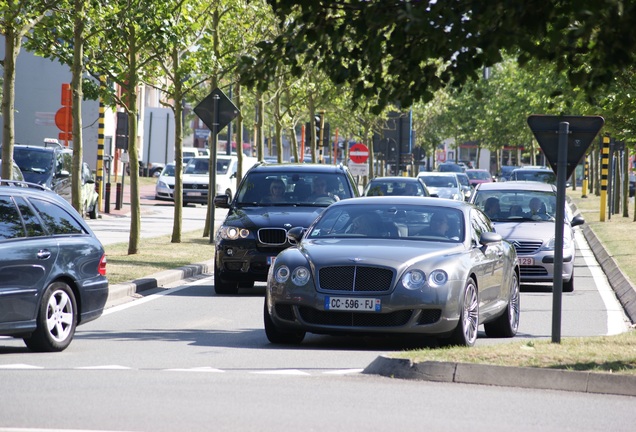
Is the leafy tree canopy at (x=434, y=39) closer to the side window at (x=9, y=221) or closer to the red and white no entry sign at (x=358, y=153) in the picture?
the side window at (x=9, y=221)

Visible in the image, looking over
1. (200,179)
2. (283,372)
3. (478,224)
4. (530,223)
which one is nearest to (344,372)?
(283,372)

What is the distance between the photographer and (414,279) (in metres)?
11.6

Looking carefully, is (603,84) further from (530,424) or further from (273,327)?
(273,327)

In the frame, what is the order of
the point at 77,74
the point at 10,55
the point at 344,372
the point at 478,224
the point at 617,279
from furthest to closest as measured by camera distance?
1. the point at 617,279
2. the point at 77,74
3. the point at 10,55
4. the point at 478,224
5. the point at 344,372

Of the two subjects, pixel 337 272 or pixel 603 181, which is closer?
pixel 337 272

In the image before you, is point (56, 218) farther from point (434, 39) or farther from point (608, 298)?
point (608, 298)

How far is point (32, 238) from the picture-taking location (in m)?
11.1

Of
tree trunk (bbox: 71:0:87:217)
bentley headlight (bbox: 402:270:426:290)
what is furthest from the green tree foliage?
bentley headlight (bbox: 402:270:426:290)

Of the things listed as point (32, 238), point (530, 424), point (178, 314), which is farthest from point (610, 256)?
point (530, 424)

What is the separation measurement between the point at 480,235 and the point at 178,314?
388 centimetres

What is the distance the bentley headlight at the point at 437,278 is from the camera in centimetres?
1158

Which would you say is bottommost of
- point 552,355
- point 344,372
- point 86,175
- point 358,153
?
point 344,372

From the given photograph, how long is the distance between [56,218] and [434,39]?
4.35m

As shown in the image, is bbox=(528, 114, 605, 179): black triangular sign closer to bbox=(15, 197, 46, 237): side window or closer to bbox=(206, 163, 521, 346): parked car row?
bbox=(206, 163, 521, 346): parked car row
